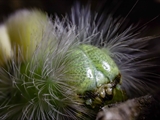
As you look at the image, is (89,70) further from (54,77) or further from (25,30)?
(25,30)

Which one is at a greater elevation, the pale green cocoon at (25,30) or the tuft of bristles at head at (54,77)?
the pale green cocoon at (25,30)

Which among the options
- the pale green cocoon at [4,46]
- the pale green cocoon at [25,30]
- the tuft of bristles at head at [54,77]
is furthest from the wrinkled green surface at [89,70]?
the pale green cocoon at [4,46]

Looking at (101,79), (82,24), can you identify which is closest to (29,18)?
(82,24)

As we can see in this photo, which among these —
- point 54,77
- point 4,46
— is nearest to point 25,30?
point 4,46

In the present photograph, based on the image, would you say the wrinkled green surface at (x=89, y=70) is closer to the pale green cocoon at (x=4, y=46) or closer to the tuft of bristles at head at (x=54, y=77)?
the tuft of bristles at head at (x=54, y=77)

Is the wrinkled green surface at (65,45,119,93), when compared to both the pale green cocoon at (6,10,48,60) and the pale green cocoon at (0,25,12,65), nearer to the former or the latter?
the pale green cocoon at (6,10,48,60)

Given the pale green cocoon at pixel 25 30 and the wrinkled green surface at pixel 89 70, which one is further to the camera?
the pale green cocoon at pixel 25 30
